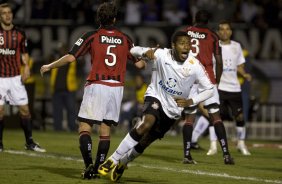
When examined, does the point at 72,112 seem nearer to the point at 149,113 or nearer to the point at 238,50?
the point at 238,50

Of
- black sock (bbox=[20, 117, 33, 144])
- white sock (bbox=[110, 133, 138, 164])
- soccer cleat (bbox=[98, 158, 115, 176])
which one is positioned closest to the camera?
soccer cleat (bbox=[98, 158, 115, 176])

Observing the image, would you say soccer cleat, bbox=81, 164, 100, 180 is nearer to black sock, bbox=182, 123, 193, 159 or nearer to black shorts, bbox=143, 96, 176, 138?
black shorts, bbox=143, 96, 176, 138

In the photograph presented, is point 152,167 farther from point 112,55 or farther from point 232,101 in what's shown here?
point 232,101

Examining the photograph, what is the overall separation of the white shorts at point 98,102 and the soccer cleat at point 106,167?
2.04 feet

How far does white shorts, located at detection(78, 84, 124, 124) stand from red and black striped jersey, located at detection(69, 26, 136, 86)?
10 centimetres

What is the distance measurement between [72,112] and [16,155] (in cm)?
933

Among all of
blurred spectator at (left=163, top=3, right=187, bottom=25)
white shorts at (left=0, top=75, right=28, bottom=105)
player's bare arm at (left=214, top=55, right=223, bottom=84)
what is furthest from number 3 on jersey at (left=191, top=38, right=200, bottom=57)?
blurred spectator at (left=163, top=3, right=187, bottom=25)

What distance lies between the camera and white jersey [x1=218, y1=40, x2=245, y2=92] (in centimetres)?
1702

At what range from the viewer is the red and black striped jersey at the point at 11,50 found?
1608cm

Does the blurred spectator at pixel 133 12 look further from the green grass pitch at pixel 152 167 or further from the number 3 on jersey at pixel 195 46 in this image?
the number 3 on jersey at pixel 195 46

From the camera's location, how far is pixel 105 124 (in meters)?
12.1

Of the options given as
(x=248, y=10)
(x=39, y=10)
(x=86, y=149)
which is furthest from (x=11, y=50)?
(x=248, y=10)

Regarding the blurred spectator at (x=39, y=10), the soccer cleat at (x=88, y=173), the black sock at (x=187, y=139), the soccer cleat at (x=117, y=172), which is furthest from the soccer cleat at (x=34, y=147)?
the blurred spectator at (x=39, y=10)

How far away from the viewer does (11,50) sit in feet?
53.2
